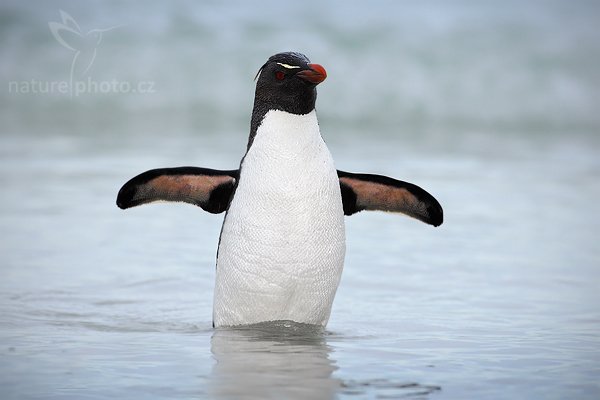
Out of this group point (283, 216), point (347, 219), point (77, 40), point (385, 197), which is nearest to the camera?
point (283, 216)

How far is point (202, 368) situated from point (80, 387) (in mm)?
426

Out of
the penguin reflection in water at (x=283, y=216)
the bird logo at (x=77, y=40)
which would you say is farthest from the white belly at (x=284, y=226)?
the bird logo at (x=77, y=40)

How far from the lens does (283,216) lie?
162 inches

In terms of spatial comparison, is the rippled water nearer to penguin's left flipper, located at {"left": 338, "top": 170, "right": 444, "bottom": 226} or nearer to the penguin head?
penguin's left flipper, located at {"left": 338, "top": 170, "right": 444, "bottom": 226}

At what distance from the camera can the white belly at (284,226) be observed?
A: 412 centimetres

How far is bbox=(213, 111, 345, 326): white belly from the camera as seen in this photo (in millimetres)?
4121

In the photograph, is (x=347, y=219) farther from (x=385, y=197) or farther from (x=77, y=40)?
(x=77, y=40)

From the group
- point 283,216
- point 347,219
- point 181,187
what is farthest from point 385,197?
point 347,219

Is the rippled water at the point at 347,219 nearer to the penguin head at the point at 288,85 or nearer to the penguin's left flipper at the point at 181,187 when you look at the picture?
the penguin's left flipper at the point at 181,187

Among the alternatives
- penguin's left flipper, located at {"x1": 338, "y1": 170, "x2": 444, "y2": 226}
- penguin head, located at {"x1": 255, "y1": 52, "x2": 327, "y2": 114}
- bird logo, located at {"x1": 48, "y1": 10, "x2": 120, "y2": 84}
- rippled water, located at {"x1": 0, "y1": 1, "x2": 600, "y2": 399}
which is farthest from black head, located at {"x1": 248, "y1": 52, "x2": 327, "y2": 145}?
bird logo, located at {"x1": 48, "y1": 10, "x2": 120, "y2": 84}

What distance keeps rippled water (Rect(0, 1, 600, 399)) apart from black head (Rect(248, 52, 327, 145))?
0.84 metres

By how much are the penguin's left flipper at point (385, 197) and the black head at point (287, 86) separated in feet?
1.49

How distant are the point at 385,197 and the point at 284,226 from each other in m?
0.60

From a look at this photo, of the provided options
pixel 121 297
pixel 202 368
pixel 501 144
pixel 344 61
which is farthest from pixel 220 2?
pixel 202 368
